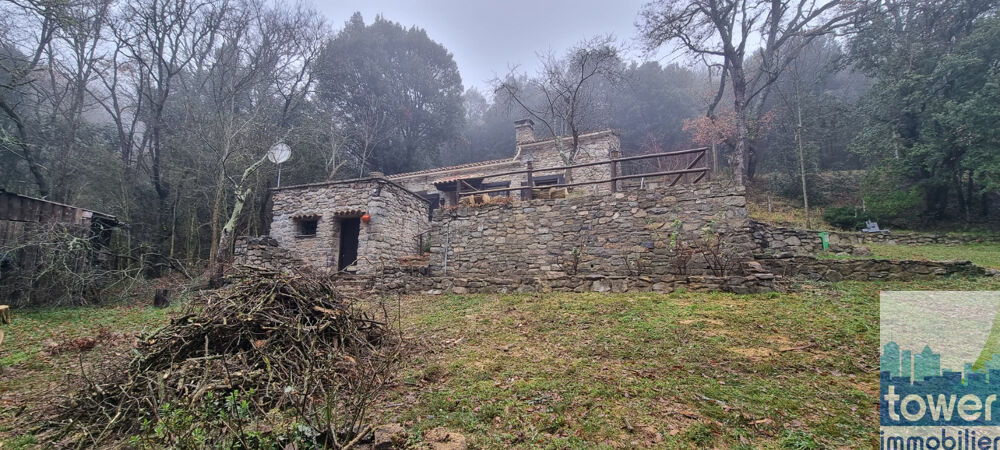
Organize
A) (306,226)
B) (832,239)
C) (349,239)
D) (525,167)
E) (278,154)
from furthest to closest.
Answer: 1. (525,167)
2. (278,154)
3. (306,226)
4. (349,239)
5. (832,239)

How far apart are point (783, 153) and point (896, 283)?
13451mm

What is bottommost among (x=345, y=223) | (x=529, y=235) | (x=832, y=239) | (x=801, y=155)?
(x=529, y=235)

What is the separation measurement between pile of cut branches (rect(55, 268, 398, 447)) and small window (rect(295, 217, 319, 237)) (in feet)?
25.3

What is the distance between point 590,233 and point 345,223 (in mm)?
7256

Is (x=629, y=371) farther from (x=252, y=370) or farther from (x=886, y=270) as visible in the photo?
(x=886, y=270)

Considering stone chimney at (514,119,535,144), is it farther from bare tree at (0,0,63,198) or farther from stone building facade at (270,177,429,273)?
bare tree at (0,0,63,198)

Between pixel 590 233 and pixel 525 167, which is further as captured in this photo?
pixel 525 167

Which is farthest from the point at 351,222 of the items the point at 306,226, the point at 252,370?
the point at 252,370

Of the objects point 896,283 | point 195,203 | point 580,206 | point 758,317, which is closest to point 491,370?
point 758,317

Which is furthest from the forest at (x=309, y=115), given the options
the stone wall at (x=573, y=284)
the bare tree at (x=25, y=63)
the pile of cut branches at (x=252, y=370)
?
the pile of cut branches at (x=252, y=370)

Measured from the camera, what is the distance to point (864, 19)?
43.8ft

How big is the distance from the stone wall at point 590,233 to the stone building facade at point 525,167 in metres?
5.75

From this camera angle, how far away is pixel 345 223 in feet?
36.3

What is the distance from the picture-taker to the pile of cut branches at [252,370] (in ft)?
7.37
